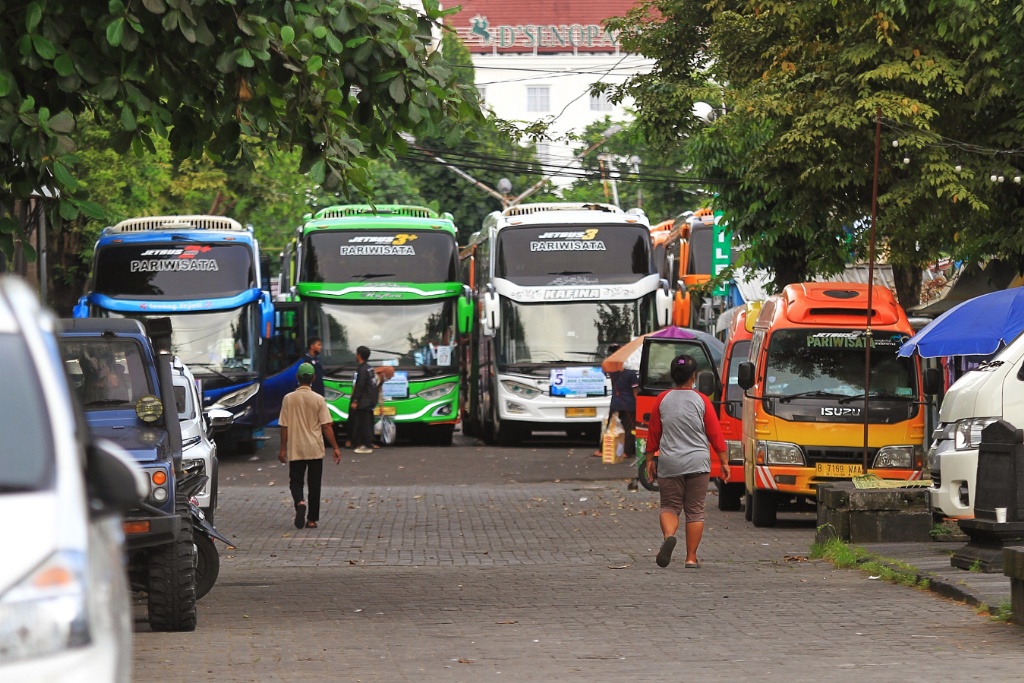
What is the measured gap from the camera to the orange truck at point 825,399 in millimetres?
17359

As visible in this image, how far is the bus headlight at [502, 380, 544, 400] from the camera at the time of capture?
99.8ft

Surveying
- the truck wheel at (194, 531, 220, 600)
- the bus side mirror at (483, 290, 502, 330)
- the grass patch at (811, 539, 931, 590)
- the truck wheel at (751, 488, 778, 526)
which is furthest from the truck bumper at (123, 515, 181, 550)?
the bus side mirror at (483, 290, 502, 330)

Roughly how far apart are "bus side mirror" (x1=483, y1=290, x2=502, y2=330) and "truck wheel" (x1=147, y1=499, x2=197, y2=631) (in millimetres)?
20241

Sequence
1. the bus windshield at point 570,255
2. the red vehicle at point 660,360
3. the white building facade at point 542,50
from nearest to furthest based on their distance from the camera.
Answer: the red vehicle at point 660,360 → the bus windshield at point 570,255 → the white building facade at point 542,50

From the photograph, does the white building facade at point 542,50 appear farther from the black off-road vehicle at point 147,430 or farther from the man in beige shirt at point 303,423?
the black off-road vehicle at point 147,430

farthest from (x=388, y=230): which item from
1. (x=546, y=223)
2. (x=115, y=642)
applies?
(x=115, y=642)

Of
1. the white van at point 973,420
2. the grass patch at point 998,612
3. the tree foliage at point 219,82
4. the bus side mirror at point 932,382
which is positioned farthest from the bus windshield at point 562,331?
the grass patch at point 998,612

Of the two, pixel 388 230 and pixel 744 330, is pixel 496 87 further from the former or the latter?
pixel 744 330

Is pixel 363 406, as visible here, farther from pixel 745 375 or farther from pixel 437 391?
pixel 745 375

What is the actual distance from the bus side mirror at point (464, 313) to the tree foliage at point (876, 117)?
855 centimetres

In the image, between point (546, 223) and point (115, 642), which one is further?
point (546, 223)

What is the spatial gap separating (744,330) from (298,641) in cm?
1269

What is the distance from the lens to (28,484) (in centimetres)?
451

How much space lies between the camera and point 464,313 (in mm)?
32031
